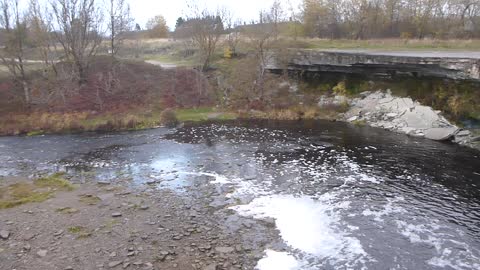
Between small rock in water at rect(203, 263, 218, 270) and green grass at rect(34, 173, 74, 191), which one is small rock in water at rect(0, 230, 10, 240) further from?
small rock in water at rect(203, 263, 218, 270)

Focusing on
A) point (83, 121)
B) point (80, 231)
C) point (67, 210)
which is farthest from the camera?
point (83, 121)

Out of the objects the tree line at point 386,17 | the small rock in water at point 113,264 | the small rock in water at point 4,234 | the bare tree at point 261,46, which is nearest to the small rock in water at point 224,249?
the small rock in water at point 113,264

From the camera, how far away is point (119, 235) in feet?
43.8

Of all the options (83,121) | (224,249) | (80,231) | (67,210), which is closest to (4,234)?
(67,210)

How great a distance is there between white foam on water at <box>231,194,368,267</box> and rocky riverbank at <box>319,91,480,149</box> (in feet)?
43.8

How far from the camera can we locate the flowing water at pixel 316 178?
1246 cm

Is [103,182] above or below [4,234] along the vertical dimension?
above

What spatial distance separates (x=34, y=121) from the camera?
1222 inches

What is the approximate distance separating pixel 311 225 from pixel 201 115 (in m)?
22.1

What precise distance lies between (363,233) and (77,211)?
11.0 meters

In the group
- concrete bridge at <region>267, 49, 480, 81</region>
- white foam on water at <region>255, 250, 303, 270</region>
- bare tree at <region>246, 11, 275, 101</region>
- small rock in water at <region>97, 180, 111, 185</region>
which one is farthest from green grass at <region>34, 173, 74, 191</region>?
concrete bridge at <region>267, 49, 480, 81</region>

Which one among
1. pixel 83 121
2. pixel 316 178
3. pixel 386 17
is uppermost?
pixel 386 17

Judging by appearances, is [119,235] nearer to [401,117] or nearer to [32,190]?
[32,190]

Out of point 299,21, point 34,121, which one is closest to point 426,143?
point 34,121
